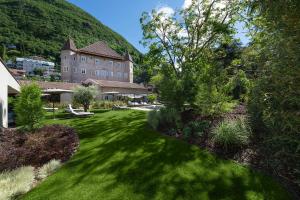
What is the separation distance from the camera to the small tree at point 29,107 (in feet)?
40.7

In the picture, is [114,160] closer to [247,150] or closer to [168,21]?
[247,150]

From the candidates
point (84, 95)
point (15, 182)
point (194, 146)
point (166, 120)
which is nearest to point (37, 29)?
point (84, 95)

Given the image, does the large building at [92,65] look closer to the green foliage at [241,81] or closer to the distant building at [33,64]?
the green foliage at [241,81]

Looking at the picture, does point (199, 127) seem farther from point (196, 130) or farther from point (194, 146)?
point (194, 146)

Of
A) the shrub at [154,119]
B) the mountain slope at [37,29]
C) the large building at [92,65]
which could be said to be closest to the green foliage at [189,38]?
the shrub at [154,119]

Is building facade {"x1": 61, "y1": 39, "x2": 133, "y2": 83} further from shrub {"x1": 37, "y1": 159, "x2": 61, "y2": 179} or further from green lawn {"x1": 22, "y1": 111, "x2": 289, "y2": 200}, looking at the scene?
shrub {"x1": 37, "y1": 159, "x2": 61, "y2": 179}

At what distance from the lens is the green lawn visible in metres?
5.57

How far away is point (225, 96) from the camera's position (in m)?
12.6

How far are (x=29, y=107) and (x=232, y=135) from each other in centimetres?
1076

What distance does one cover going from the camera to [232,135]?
25.1ft

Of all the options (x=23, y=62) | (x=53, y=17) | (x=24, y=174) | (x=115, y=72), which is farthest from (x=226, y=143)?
(x=53, y=17)

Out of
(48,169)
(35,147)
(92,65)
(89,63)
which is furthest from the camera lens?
(92,65)

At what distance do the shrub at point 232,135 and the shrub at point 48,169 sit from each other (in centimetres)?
582

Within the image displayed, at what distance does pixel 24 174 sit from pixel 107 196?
341cm
